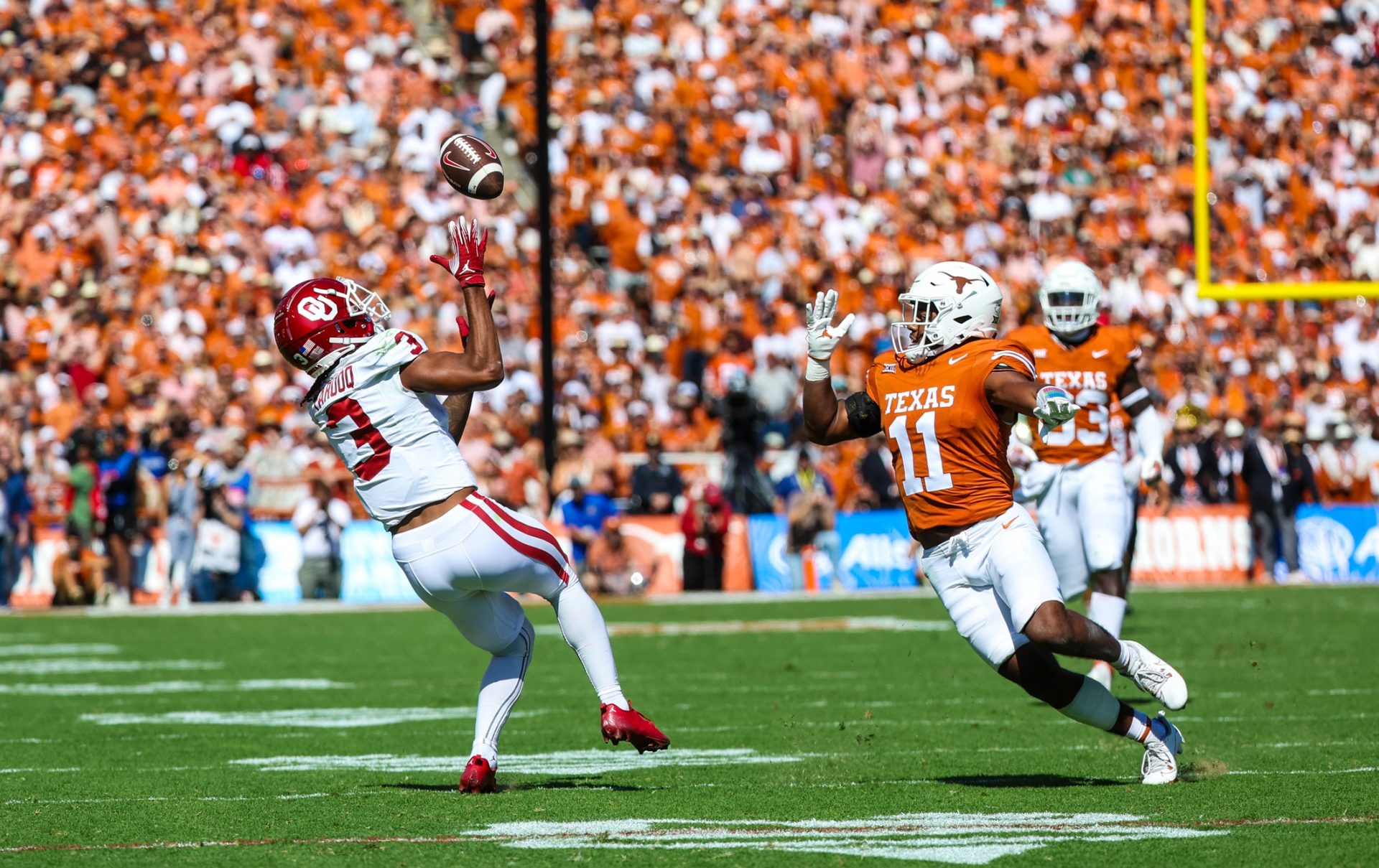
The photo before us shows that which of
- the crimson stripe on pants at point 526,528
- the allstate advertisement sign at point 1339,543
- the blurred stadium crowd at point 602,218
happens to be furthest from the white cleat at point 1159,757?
the allstate advertisement sign at point 1339,543

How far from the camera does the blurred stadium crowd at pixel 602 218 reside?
21.8 m

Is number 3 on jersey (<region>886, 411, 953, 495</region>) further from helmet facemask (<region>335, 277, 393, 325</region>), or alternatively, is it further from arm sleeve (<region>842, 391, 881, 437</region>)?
helmet facemask (<region>335, 277, 393, 325</region>)

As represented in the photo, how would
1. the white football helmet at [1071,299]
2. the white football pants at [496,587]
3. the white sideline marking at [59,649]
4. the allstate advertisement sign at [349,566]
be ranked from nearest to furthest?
1. the white football pants at [496,587]
2. the white football helmet at [1071,299]
3. the white sideline marking at [59,649]
4. the allstate advertisement sign at [349,566]

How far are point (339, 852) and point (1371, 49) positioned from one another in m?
12.8

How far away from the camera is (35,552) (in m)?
20.6

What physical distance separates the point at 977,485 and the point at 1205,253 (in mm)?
9303

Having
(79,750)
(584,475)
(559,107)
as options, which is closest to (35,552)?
(584,475)

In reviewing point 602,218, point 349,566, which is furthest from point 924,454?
point 602,218

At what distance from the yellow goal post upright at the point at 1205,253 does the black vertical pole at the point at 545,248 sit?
6961mm

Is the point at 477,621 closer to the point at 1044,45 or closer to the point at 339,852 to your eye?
the point at 339,852

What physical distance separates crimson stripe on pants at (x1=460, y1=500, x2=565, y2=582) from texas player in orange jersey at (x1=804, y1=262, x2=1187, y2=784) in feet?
3.52

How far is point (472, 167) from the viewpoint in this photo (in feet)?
23.8

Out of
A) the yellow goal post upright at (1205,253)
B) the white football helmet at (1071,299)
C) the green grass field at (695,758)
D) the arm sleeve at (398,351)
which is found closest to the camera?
the green grass field at (695,758)

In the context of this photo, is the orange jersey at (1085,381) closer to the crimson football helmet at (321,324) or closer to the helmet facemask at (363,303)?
the helmet facemask at (363,303)
